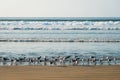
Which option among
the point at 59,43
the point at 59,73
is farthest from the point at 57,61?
the point at 59,43

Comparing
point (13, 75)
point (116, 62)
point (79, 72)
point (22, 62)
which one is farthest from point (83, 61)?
point (13, 75)

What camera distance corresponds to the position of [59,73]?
18250 millimetres

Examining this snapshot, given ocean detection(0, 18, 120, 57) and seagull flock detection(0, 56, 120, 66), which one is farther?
ocean detection(0, 18, 120, 57)

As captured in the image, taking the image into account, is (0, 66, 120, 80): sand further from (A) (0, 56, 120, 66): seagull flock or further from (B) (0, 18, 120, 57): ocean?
(B) (0, 18, 120, 57): ocean

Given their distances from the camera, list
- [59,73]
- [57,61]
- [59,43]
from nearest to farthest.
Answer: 1. [59,73]
2. [57,61]
3. [59,43]

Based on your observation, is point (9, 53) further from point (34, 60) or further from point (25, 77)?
point (25, 77)

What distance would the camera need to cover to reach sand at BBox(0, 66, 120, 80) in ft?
56.0

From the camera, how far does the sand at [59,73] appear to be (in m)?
17.1

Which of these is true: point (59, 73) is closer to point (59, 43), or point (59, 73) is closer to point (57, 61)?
point (57, 61)

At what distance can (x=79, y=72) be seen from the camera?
18500mm

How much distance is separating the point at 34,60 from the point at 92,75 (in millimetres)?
5755

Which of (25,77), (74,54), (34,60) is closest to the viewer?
(25,77)

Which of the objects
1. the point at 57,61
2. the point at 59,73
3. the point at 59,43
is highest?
the point at 59,73

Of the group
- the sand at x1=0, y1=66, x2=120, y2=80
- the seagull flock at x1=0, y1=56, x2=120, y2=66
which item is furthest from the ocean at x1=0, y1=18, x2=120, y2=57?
the sand at x1=0, y1=66, x2=120, y2=80
